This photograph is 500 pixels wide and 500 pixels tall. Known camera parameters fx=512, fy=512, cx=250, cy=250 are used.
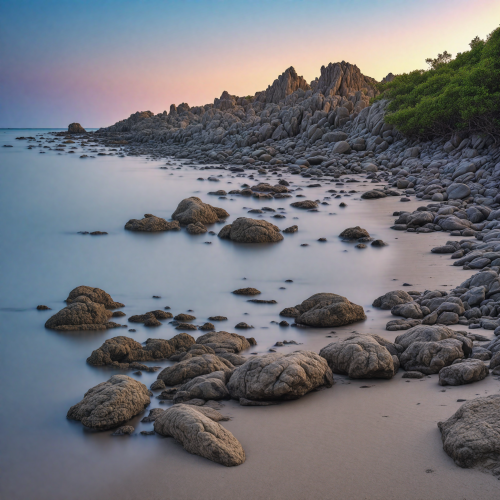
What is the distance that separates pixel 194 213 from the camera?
70.2 feet

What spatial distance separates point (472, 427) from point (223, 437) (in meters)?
2.60

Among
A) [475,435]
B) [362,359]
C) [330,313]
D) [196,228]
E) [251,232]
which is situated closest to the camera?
[475,435]

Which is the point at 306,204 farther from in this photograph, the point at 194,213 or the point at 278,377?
the point at 278,377

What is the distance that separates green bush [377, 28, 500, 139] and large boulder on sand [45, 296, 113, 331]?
24.3 metres

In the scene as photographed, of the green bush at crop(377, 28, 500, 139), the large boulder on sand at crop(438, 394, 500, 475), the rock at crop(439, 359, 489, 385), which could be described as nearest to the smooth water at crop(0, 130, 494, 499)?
the large boulder on sand at crop(438, 394, 500, 475)

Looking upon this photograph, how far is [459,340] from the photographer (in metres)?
7.64

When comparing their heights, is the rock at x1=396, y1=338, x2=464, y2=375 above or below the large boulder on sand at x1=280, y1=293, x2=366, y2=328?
above

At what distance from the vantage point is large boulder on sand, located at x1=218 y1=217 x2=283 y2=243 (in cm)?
1809

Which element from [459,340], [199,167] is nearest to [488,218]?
[459,340]

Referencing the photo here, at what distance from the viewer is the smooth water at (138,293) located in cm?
559

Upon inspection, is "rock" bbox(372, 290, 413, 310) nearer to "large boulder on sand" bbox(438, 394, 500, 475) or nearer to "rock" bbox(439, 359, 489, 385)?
"rock" bbox(439, 359, 489, 385)

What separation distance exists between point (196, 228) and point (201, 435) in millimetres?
14976

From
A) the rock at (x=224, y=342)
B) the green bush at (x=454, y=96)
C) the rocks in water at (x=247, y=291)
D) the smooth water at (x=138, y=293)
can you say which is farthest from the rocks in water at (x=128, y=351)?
the green bush at (x=454, y=96)

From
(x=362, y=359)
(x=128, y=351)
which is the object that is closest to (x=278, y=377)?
(x=362, y=359)
